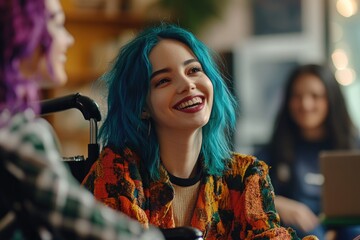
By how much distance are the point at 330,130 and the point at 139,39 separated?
207 centimetres

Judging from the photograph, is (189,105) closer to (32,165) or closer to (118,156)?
(118,156)

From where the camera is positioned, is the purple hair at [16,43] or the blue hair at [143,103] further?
the blue hair at [143,103]

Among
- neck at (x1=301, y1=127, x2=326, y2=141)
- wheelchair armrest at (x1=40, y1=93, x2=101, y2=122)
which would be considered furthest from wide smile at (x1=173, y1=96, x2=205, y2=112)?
neck at (x1=301, y1=127, x2=326, y2=141)

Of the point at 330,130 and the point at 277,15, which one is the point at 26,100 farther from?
the point at 277,15

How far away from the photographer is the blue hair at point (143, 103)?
1.77 metres

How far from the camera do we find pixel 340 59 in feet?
17.6

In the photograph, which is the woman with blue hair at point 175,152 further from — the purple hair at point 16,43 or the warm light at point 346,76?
the warm light at point 346,76

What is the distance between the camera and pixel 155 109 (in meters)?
1.78

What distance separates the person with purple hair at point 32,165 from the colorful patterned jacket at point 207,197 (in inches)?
19.5

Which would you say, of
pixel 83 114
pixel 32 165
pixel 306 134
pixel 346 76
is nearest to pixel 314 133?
pixel 306 134

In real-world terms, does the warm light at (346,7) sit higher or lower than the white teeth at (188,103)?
higher

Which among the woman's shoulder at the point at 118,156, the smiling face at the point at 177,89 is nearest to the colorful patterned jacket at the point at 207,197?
the woman's shoulder at the point at 118,156

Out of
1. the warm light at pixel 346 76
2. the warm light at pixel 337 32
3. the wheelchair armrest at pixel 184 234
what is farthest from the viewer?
the warm light at pixel 337 32

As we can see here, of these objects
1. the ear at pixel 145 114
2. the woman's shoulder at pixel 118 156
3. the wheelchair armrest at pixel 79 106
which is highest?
the wheelchair armrest at pixel 79 106
